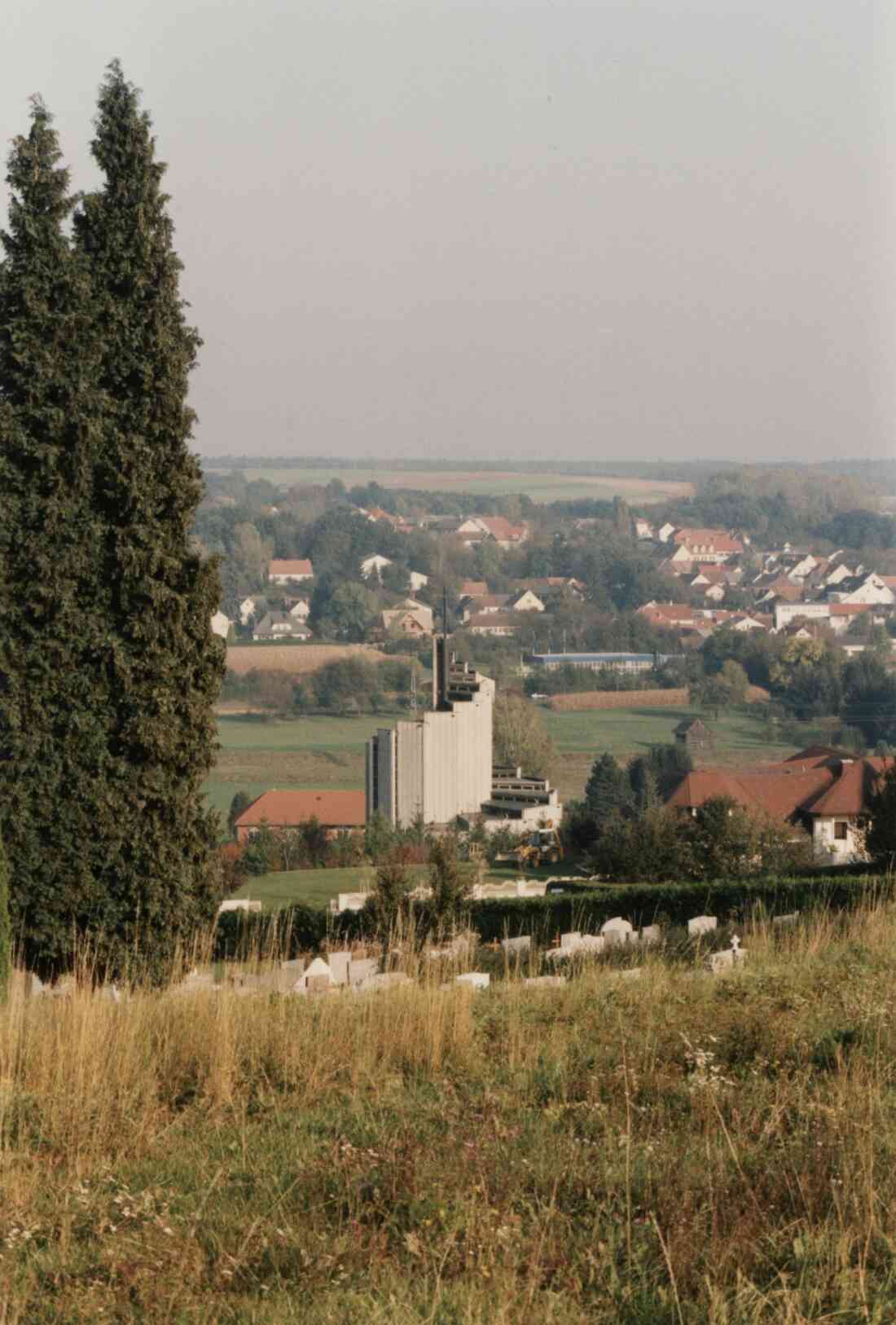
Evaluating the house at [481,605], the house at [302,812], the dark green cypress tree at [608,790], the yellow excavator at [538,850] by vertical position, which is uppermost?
the house at [481,605]

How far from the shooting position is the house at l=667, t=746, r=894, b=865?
31.5 m

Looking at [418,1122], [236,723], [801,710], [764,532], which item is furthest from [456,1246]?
[764,532]

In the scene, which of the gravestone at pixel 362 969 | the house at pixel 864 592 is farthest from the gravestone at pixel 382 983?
the house at pixel 864 592

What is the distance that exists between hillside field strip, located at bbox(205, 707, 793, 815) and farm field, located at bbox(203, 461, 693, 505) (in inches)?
1733

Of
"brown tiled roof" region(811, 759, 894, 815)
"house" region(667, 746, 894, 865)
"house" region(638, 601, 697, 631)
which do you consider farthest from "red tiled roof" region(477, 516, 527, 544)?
"brown tiled roof" region(811, 759, 894, 815)

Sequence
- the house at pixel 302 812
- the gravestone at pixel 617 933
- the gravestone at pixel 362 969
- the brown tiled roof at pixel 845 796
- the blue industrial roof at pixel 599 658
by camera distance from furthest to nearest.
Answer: the blue industrial roof at pixel 599 658, the house at pixel 302 812, the brown tiled roof at pixel 845 796, the gravestone at pixel 617 933, the gravestone at pixel 362 969

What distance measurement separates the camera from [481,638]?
264 ft

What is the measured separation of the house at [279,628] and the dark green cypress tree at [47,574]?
66.4 metres

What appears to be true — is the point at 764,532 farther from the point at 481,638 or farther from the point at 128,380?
the point at 128,380

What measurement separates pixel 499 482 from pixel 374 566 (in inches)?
1483

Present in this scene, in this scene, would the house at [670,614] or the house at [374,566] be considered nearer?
the house at [670,614]

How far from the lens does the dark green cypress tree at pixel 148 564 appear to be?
8.53m

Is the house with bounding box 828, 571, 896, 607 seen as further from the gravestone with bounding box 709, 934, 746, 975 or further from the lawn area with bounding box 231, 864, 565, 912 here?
the gravestone with bounding box 709, 934, 746, 975

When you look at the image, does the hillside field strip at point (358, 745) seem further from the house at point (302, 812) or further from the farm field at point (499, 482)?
the farm field at point (499, 482)
